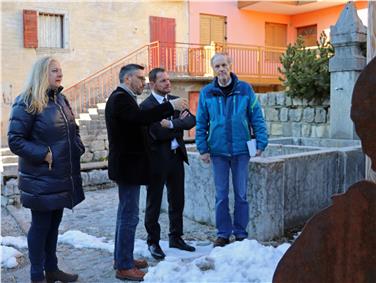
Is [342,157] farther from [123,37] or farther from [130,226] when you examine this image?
[123,37]

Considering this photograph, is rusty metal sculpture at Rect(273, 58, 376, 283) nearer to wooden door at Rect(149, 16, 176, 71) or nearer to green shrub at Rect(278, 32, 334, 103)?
green shrub at Rect(278, 32, 334, 103)

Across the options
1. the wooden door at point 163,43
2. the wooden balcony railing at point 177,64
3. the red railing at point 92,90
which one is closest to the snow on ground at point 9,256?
the red railing at point 92,90

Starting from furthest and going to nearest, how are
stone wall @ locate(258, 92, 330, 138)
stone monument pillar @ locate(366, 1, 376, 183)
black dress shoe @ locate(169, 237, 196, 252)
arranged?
stone wall @ locate(258, 92, 330, 138) < black dress shoe @ locate(169, 237, 196, 252) < stone monument pillar @ locate(366, 1, 376, 183)

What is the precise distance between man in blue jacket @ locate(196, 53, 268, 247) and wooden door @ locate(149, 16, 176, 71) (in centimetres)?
1059

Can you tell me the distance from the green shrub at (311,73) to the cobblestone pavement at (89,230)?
11.6ft

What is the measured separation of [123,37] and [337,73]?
411 inches

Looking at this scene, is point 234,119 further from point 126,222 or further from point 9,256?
point 9,256

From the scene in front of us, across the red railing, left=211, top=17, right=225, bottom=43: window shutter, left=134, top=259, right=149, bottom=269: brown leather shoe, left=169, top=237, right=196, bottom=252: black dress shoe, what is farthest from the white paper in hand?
left=211, top=17, right=225, bottom=43: window shutter

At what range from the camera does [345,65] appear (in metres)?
6.90

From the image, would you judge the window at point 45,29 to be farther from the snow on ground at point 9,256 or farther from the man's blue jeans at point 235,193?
the man's blue jeans at point 235,193

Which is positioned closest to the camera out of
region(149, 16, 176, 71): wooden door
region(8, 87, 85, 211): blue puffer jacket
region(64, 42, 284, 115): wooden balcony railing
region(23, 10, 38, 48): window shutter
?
region(8, 87, 85, 211): blue puffer jacket

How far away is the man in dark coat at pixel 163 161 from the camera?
413 centimetres

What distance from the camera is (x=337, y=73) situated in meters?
7.04

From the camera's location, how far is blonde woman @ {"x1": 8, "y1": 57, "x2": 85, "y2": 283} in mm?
3168
